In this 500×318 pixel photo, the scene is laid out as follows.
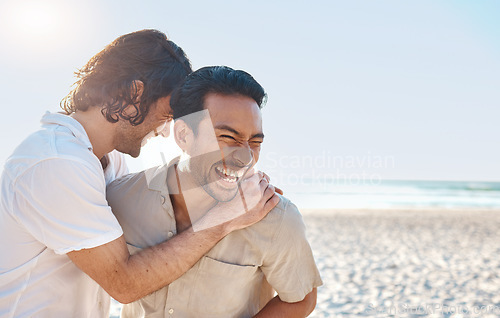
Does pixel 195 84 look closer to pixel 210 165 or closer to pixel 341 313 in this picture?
pixel 210 165

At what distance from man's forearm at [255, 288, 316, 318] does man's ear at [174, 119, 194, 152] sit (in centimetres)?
100

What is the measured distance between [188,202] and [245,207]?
0.37m

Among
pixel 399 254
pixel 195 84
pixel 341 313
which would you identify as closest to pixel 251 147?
pixel 195 84

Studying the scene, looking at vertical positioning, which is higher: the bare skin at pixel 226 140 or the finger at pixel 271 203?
the bare skin at pixel 226 140

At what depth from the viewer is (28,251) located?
2182 millimetres

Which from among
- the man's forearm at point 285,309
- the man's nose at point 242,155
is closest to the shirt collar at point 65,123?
the man's nose at point 242,155

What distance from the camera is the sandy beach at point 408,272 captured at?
5.87m

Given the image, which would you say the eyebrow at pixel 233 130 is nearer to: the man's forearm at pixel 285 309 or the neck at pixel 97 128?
the neck at pixel 97 128

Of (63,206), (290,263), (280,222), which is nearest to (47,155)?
(63,206)

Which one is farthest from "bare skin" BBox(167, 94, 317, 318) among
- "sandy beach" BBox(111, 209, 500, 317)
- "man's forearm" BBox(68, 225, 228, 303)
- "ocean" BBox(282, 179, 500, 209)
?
"ocean" BBox(282, 179, 500, 209)

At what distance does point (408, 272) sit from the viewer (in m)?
7.71

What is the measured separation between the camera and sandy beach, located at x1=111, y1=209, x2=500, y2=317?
5871 mm

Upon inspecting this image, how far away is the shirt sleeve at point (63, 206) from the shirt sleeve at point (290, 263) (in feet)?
2.53

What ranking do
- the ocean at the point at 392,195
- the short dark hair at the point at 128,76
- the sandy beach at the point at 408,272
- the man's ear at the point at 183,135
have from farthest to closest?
1. the ocean at the point at 392,195
2. the sandy beach at the point at 408,272
3. the short dark hair at the point at 128,76
4. the man's ear at the point at 183,135
